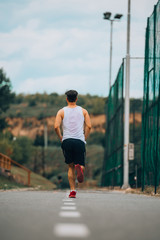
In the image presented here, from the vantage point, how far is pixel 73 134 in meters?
10.8

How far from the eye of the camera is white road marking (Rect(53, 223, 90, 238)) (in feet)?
15.1

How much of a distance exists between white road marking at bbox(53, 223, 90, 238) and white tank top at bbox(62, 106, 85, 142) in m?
5.34

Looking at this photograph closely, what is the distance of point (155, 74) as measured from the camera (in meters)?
14.7

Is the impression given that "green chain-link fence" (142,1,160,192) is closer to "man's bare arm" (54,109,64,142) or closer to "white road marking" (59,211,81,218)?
"man's bare arm" (54,109,64,142)

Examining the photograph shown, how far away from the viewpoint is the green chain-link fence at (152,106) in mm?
14211

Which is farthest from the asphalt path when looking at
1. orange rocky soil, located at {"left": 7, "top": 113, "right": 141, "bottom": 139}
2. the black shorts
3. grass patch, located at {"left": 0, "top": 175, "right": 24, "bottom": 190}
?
orange rocky soil, located at {"left": 7, "top": 113, "right": 141, "bottom": 139}

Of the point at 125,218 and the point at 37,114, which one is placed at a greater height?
the point at 37,114

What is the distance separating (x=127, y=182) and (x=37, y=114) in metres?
110

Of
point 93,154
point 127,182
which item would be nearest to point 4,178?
point 127,182

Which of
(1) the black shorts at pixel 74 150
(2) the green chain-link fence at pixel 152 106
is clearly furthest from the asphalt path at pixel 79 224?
(2) the green chain-link fence at pixel 152 106

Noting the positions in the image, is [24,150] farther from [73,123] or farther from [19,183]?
[73,123]

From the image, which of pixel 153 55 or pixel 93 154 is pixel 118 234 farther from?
pixel 93 154

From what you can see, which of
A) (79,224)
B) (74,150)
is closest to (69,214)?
(79,224)

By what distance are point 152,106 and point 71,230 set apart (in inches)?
419
